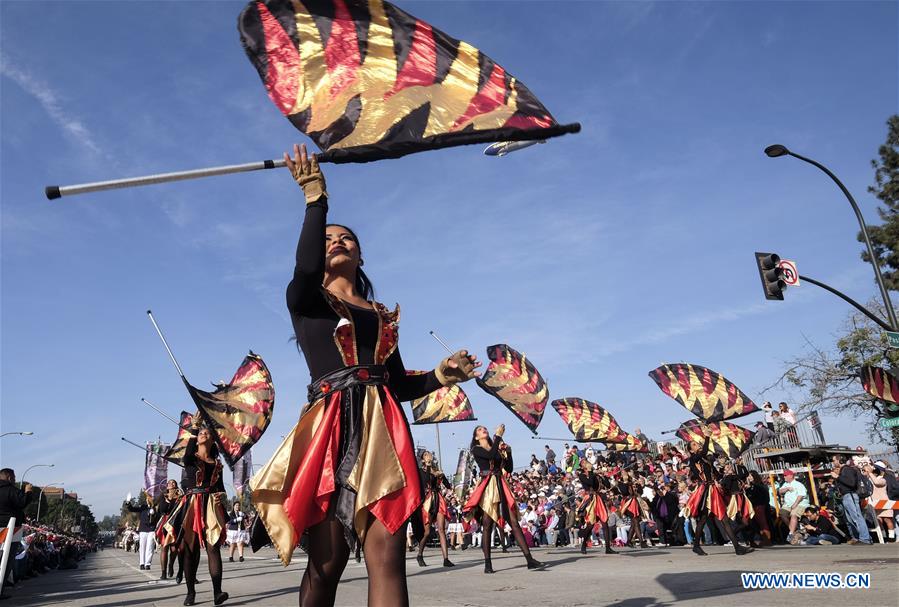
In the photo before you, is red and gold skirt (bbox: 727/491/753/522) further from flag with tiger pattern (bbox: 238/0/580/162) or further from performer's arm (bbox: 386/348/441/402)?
flag with tiger pattern (bbox: 238/0/580/162)

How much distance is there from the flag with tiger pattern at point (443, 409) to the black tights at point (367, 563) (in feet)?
65.9

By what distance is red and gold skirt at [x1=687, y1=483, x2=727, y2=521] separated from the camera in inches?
474

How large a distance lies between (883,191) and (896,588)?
37020 mm

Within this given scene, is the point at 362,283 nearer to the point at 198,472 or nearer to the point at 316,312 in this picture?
the point at 316,312

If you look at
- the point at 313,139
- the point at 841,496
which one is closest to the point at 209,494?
the point at 313,139

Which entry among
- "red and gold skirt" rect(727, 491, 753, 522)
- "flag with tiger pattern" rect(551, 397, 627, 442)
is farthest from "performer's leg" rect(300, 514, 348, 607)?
"flag with tiger pattern" rect(551, 397, 627, 442)

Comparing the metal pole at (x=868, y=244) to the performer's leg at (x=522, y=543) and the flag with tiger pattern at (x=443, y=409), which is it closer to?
the performer's leg at (x=522, y=543)

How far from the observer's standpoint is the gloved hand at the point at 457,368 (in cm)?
366

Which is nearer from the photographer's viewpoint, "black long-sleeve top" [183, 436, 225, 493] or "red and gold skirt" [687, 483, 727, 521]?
"black long-sleeve top" [183, 436, 225, 493]

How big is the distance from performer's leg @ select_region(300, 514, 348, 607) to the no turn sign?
1601 cm

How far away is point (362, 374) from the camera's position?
10.7 ft

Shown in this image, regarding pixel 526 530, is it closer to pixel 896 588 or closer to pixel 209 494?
pixel 209 494

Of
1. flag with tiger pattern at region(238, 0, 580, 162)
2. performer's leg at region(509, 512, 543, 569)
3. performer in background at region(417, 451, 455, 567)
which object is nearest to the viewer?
flag with tiger pattern at region(238, 0, 580, 162)

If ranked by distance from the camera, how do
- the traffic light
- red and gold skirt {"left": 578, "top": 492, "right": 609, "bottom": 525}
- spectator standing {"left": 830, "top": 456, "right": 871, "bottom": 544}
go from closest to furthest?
1. spectator standing {"left": 830, "top": 456, "right": 871, "bottom": 544}
2. red and gold skirt {"left": 578, "top": 492, "right": 609, "bottom": 525}
3. the traffic light
